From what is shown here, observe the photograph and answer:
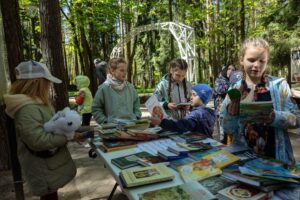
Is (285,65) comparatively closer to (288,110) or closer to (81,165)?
(81,165)

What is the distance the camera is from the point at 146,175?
1.60 meters

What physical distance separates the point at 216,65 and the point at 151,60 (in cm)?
790

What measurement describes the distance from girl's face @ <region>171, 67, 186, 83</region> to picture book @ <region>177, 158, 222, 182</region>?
198 cm

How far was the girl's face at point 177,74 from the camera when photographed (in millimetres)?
3678

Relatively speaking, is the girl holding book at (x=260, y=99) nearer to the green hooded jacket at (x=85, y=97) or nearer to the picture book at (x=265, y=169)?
the picture book at (x=265, y=169)

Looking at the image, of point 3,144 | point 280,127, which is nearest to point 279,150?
point 280,127

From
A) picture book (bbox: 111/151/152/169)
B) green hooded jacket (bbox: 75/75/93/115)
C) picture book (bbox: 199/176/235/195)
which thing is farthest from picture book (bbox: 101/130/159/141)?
green hooded jacket (bbox: 75/75/93/115)

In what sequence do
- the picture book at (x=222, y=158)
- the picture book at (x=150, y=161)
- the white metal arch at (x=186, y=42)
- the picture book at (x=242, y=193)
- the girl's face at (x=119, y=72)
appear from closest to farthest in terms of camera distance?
the picture book at (x=242, y=193), the picture book at (x=222, y=158), the picture book at (x=150, y=161), the girl's face at (x=119, y=72), the white metal arch at (x=186, y=42)

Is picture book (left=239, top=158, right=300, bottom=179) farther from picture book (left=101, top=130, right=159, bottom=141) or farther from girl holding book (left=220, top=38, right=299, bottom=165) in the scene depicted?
picture book (left=101, top=130, right=159, bottom=141)

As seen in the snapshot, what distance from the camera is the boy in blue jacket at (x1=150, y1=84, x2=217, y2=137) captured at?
8.94ft

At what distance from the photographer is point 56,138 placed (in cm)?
221

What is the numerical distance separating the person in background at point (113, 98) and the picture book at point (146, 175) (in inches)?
77.0

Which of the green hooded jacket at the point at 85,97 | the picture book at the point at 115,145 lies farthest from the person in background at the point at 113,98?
the green hooded jacket at the point at 85,97

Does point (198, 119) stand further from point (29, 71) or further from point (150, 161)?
point (29, 71)
